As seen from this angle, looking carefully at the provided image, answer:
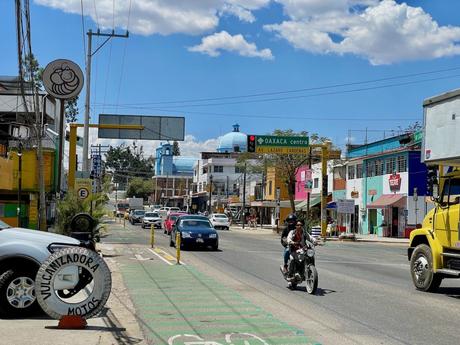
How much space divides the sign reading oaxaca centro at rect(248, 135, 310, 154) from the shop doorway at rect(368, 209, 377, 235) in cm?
1257

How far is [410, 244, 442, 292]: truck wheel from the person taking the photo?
44.0 feet

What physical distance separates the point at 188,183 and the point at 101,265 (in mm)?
121435

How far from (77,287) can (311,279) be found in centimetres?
603

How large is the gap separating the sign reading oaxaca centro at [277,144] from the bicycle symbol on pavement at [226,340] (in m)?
31.5

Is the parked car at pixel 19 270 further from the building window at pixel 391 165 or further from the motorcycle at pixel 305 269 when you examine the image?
the building window at pixel 391 165

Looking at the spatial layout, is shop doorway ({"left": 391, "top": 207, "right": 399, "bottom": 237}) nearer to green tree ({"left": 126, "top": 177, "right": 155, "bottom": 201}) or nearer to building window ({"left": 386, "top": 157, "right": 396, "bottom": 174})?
building window ({"left": 386, "top": 157, "right": 396, "bottom": 174})

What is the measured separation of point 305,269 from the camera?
518 inches

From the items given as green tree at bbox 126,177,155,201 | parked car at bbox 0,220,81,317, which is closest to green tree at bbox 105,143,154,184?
green tree at bbox 126,177,155,201

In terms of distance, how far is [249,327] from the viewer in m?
8.76

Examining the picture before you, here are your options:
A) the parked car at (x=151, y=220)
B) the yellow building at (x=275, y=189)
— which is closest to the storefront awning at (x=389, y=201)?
the parked car at (x=151, y=220)

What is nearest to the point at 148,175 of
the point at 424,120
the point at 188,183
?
the point at 188,183

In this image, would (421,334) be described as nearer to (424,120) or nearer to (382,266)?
(424,120)

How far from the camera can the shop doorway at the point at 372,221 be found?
50453mm

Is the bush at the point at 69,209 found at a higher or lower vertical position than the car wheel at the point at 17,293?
higher
